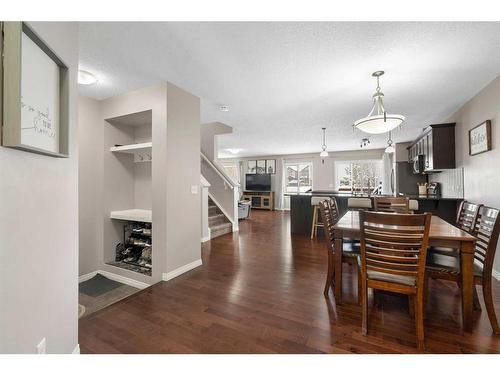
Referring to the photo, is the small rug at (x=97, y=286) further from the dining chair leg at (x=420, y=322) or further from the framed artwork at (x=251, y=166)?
the framed artwork at (x=251, y=166)

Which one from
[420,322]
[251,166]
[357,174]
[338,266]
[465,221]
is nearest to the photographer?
[420,322]

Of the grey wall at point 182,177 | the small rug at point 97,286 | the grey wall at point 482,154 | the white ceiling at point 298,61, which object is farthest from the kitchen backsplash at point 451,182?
the small rug at point 97,286

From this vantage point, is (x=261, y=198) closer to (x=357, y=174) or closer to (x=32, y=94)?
(x=357, y=174)

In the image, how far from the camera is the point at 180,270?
111 inches

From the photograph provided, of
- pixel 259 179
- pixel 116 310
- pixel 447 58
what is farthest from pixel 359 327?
pixel 259 179

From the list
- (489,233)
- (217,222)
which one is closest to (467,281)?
(489,233)

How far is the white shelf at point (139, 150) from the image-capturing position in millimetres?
2865

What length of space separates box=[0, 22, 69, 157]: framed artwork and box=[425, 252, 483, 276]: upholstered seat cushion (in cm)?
273

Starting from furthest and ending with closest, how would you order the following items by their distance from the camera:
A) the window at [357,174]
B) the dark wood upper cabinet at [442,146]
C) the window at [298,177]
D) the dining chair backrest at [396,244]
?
the window at [298,177], the window at [357,174], the dark wood upper cabinet at [442,146], the dining chair backrest at [396,244]

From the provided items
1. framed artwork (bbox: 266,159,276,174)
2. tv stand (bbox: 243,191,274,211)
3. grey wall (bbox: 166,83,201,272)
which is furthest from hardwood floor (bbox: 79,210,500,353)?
framed artwork (bbox: 266,159,276,174)

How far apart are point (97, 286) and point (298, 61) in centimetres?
357

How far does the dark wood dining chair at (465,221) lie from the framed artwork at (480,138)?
3.44 ft

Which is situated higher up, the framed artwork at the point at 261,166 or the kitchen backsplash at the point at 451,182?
the framed artwork at the point at 261,166
